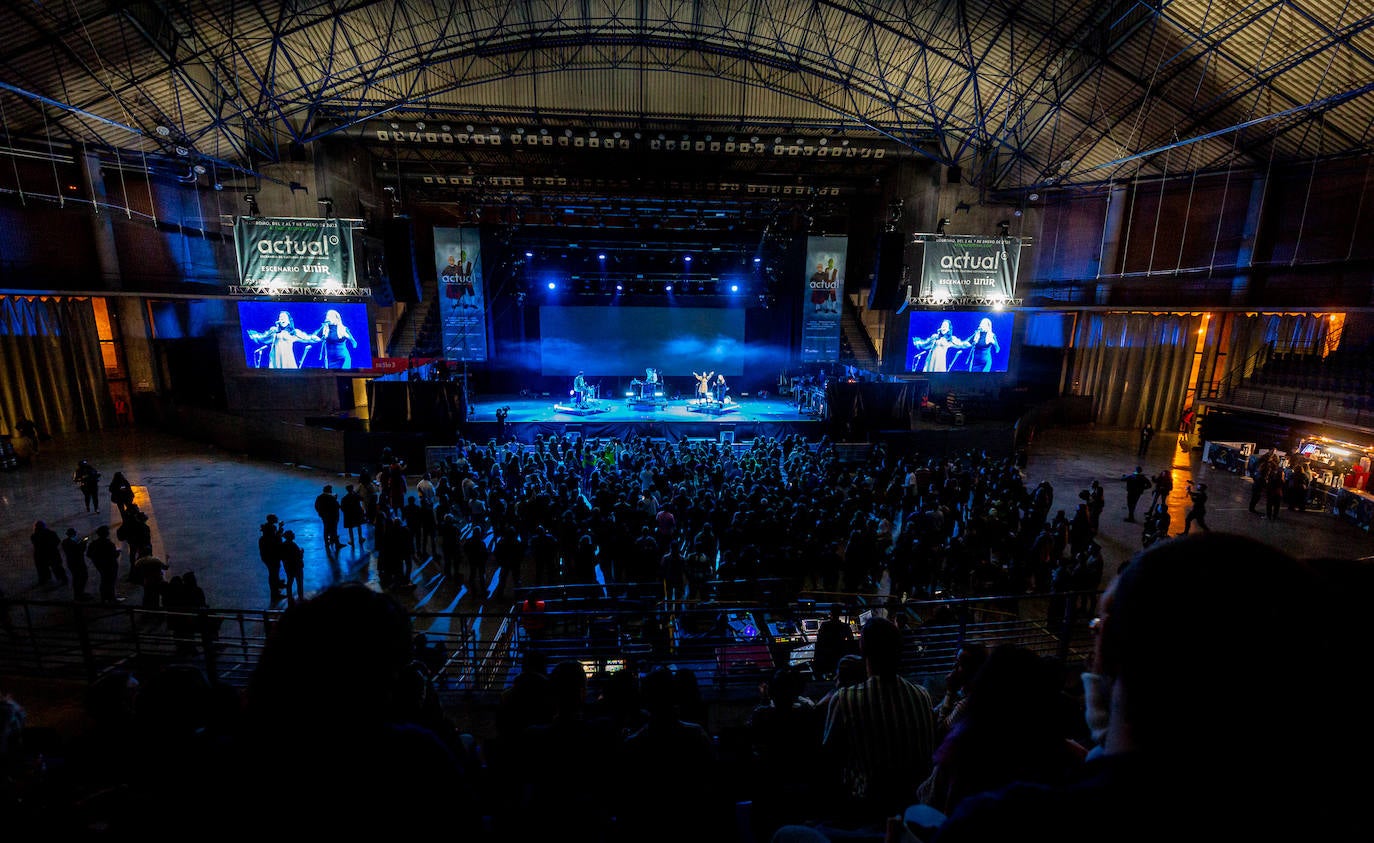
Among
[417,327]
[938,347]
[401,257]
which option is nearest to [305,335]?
[401,257]

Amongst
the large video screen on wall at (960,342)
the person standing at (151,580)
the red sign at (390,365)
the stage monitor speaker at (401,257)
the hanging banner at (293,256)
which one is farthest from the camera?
the red sign at (390,365)

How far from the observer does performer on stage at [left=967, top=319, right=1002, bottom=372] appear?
17.2 metres

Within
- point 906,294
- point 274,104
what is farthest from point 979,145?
point 274,104

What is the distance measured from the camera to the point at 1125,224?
20.5 m

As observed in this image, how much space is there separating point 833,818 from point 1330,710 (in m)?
2.46

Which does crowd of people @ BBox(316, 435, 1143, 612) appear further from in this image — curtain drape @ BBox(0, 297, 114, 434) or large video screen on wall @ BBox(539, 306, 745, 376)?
curtain drape @ BBox(0, 297, 114, 434)

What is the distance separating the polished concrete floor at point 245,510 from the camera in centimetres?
890

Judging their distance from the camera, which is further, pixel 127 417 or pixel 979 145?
pixel 127 417

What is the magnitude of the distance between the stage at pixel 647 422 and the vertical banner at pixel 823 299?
113 inches

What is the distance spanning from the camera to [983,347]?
17312 mm

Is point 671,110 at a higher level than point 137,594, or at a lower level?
higher

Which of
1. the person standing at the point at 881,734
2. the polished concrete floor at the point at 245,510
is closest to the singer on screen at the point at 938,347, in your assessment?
the polished concrete floor at the point at 245,510

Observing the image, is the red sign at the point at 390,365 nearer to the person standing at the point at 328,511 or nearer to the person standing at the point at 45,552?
the person standing at the point at 328,511

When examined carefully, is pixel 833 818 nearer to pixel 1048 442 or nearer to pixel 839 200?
pixel 1048 442
